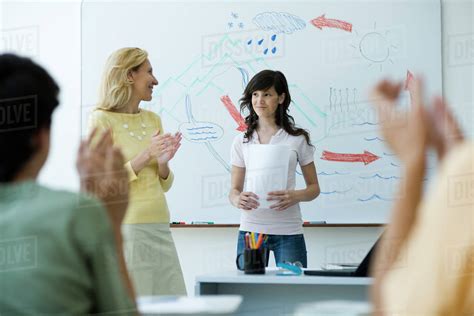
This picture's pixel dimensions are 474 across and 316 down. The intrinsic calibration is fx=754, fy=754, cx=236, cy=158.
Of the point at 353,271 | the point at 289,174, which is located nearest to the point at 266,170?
the point at 289,174

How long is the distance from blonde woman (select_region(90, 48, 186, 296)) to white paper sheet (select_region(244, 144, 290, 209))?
390 millimetres

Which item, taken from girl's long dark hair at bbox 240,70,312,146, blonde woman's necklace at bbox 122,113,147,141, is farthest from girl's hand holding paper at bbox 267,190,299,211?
blonde woman's necklace at bbox 122,113,147,141

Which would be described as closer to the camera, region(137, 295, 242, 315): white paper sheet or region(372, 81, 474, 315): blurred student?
region(372, 81, 474, 315): blurred student

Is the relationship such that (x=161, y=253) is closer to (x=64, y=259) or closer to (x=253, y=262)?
(x=253, y=262)

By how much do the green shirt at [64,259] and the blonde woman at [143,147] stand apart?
1.09 meters

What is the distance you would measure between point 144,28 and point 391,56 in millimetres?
1213

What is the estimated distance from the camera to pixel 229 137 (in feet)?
12.0

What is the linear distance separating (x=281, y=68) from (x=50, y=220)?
9.36 ft

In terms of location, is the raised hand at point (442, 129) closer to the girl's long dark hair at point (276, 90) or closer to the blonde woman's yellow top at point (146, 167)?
the blonde woman's yellow top at point (146, 167)

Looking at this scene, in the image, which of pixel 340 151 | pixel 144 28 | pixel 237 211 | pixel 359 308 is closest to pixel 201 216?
pixel 237 211

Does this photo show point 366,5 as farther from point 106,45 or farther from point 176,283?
point 176,283

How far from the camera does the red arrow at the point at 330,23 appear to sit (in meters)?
3.57

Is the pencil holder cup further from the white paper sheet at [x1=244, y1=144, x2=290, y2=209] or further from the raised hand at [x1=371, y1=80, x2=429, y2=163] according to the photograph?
the raised hand at [x1=371, y1=80, x2=429, y2=163]

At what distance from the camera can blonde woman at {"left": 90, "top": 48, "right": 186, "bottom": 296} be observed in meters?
2.05
